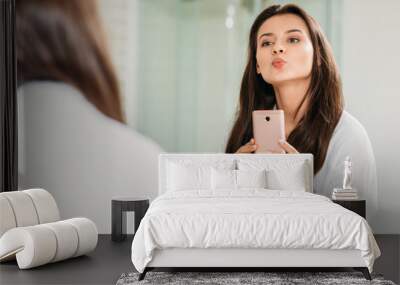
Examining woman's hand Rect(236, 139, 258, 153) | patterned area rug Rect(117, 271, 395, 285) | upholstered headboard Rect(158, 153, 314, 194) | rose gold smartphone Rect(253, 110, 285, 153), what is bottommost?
patterned area rug Rect(117, 271, 395, 285)

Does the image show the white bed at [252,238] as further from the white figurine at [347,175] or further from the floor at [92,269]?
the white figurine at [347,175]

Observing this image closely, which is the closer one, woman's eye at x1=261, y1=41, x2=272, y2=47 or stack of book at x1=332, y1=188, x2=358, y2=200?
stack of book at x1=332, y1=188, x2=358, y2=200

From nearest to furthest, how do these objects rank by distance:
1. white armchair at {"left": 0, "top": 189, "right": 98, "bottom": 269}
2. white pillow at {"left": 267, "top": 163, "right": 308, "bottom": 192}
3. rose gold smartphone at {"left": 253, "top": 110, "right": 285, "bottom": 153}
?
white armchair at {"left": 0, "top": 189, "right": 98, "bottom": 269}
white pillow at {"left": 267, "top": 163, "right": 308, "bottom": 192}
rose gold smartphone at {"left": 253, "top": 110, "right": 285, "bottom": 153}

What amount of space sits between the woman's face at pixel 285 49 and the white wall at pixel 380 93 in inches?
17.5

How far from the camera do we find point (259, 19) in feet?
22.2

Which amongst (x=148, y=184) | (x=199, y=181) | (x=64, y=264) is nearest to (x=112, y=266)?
(x=64, y=264)

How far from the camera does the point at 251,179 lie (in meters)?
5.97

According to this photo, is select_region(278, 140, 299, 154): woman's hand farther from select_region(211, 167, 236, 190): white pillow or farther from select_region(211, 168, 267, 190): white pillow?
select_region(211, 167, 236, 190): white pillow

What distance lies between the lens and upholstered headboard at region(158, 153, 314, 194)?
6.41 m

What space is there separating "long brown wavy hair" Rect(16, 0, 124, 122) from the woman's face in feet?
5.59

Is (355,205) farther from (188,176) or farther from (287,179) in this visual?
(188,176)

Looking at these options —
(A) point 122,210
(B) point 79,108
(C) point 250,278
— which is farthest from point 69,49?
(C) point 250,278

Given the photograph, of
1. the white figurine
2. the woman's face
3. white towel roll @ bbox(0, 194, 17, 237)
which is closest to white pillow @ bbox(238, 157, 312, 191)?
the white figurine

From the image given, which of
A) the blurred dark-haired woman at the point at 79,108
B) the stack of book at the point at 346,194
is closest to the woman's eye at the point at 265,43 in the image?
the blurred dark-haired woman at the point at 79,108
